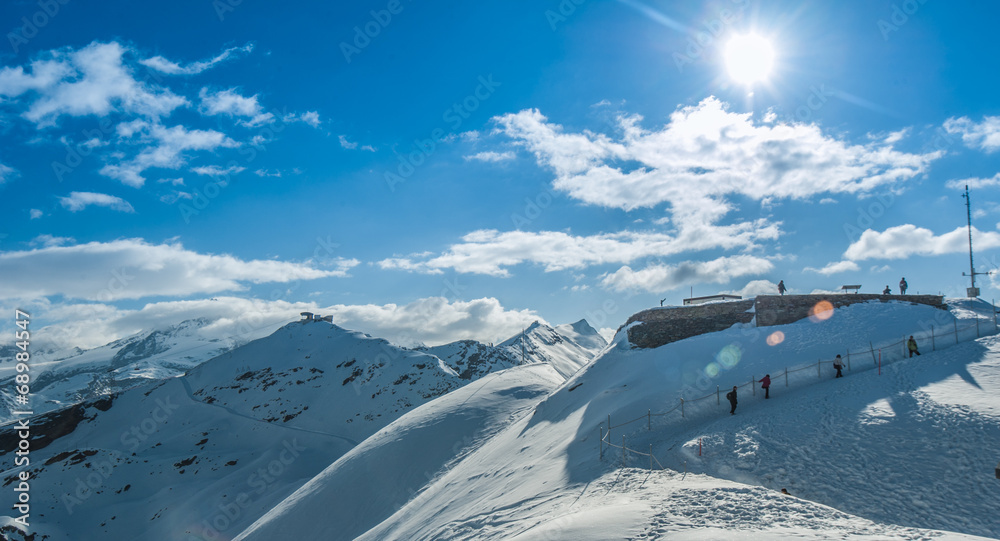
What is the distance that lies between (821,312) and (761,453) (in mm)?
17697

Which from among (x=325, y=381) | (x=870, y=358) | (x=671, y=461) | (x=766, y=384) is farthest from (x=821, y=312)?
(x=325, y=381)

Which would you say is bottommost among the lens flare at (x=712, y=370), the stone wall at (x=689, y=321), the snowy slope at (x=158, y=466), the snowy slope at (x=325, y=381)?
the snowy slope at (x=158, y=466)

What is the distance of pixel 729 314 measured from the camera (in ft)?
105

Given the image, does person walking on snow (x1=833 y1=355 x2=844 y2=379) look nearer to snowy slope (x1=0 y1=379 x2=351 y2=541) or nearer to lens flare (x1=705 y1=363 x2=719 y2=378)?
lens flare (x1=705 y1=363 x2=719 y2=378)

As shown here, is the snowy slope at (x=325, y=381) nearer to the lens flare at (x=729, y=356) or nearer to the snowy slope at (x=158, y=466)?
the snowy slope at (x=158, y=466)

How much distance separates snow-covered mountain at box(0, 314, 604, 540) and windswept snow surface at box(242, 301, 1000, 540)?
1175 centimetres

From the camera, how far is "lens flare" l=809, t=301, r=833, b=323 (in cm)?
2942

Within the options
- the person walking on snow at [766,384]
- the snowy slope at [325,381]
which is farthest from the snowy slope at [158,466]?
the person walking on snow at [766,384]

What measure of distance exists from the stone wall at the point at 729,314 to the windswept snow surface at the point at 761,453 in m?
1.00

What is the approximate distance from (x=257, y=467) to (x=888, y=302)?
67684 mm

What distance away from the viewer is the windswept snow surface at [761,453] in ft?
40.3

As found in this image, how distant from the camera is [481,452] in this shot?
31359mm

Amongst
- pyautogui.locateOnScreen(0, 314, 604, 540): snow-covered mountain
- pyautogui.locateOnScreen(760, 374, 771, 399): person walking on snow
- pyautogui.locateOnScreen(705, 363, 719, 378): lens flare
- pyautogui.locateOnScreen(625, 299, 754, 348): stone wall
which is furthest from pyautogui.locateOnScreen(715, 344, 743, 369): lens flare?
pyautogui.locateOnScreen(0, 314, 604, 540): snow-covered mountain

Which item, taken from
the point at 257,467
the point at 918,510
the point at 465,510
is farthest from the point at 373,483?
the point at 257,467
